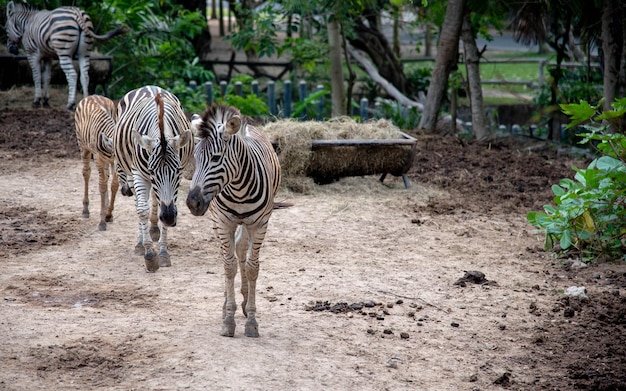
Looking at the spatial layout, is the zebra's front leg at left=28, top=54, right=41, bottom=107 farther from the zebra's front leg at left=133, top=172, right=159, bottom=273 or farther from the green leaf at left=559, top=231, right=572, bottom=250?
the green leaf at left=559, top=231, right=572, bottom=250

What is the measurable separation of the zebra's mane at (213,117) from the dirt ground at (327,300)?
1.52 meters

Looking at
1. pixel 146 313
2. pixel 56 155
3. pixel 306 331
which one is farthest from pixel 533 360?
pixel 56 155

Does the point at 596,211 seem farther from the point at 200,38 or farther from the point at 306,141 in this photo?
the point at 200,38

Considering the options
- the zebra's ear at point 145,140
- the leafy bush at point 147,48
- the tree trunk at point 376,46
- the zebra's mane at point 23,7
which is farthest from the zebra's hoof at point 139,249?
the tree trunk at point 376,46

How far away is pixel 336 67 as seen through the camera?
50.9 feet

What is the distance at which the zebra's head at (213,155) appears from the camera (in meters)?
5.52

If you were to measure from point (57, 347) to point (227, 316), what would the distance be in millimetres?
1235

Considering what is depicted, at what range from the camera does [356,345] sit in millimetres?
6098

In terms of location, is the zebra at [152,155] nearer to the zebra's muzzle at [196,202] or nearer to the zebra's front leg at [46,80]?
the zebra's muzzle at [196,202]

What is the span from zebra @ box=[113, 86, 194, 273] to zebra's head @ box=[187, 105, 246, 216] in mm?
1207

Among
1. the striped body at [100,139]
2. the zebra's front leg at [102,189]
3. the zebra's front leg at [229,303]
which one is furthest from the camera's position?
the zebra's front leg at [102,189]

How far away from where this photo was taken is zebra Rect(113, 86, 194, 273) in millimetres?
7043

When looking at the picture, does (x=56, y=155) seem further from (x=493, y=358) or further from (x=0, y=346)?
(x=493, y=358)

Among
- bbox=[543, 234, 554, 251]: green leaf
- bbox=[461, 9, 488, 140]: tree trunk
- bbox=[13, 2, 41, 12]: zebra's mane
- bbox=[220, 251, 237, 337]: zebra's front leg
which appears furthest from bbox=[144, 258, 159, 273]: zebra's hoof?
bbox=[13, 2, 41, 12]: zebra's mane
